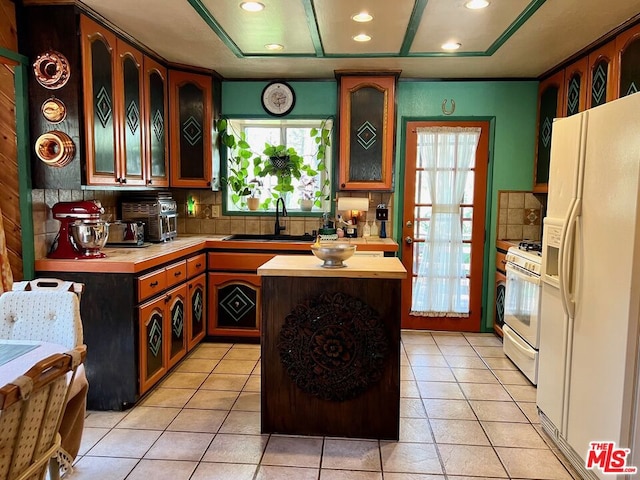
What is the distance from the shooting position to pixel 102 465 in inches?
94.8

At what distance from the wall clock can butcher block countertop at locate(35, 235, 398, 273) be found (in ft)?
4.36

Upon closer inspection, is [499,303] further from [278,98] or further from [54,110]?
[54,110]

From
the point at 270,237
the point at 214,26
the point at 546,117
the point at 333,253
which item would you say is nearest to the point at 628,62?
the point at 546,117

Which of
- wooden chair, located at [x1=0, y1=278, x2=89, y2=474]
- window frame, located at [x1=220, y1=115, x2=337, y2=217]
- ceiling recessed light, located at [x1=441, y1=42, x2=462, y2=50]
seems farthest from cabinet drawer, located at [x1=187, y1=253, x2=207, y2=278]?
ceiling recessed light, located at [x1=441, y1=42, x2=462, y2=50]

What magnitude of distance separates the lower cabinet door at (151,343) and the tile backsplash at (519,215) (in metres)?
3.22

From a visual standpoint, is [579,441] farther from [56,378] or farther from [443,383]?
[56,378]

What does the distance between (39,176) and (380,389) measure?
2.38 m

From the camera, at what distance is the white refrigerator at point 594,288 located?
1.97m

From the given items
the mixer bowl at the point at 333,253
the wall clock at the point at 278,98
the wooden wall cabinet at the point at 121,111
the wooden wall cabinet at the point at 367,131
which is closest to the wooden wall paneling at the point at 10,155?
the wooden wall cabinet at the point at 121,111

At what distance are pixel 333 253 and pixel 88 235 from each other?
5.20 ft

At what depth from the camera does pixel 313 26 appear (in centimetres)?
324

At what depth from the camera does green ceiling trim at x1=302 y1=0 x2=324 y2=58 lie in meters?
2.90

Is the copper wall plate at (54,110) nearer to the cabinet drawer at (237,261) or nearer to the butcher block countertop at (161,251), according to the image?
the butcher block countertop at (161,251)

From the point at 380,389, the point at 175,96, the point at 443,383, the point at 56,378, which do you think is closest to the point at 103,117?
the point at 175,96
